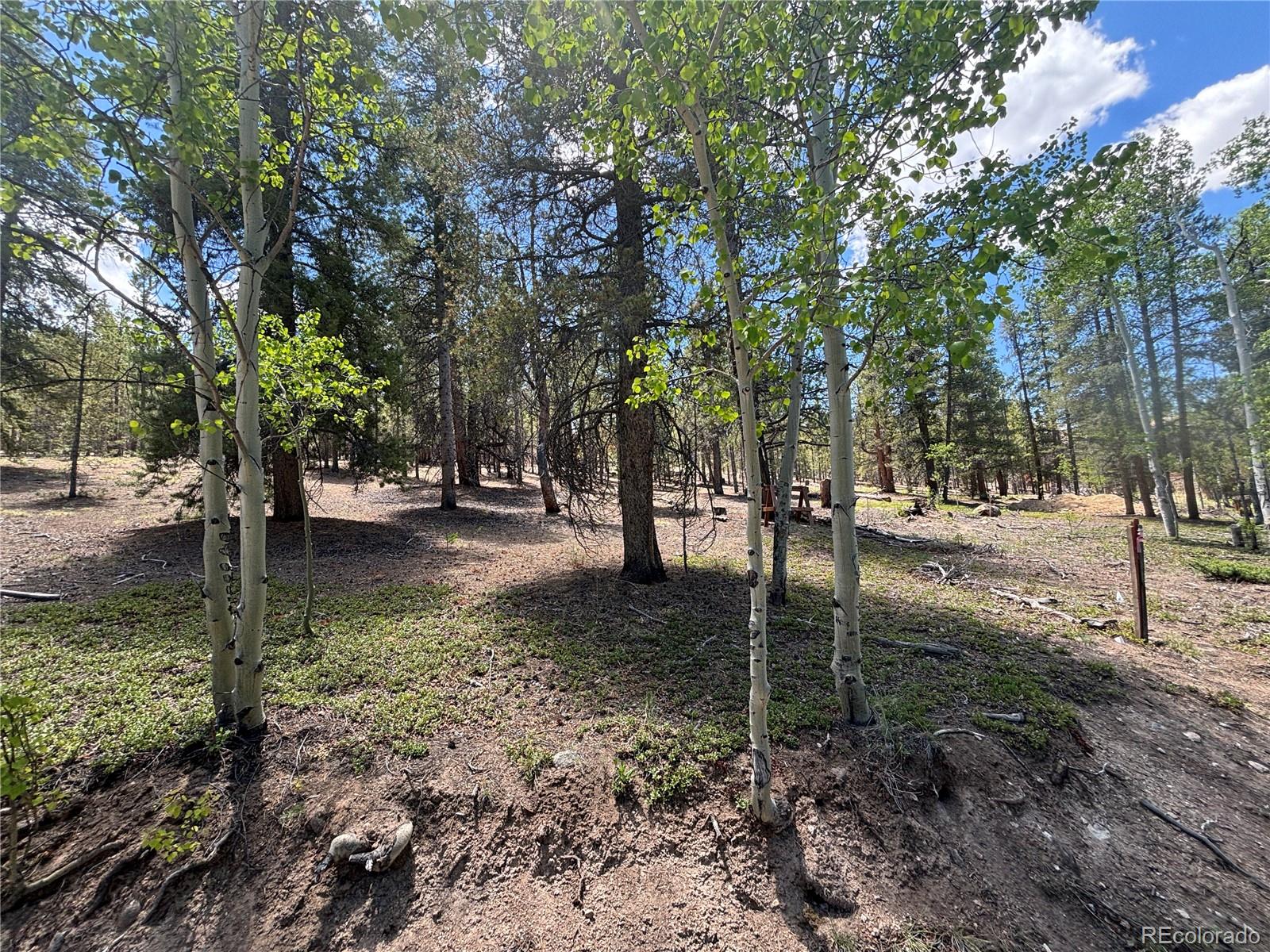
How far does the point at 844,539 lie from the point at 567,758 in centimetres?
225

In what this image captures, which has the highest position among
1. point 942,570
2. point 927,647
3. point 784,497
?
point 784,497

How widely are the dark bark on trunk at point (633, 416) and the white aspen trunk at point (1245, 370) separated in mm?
12924

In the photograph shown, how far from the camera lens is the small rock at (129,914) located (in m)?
1.94

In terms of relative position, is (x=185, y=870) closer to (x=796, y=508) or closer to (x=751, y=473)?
(x=751, y=473)

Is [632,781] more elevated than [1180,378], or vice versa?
[1180,378]

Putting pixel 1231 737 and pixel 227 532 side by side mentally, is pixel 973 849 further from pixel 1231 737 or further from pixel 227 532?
pixel 227 532

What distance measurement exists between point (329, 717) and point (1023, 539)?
13233 millimetres

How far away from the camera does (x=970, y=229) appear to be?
194cm

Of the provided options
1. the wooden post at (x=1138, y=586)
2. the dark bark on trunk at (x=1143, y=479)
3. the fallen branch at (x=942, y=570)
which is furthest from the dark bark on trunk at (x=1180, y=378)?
the wooden post at (x=1138, y=586)

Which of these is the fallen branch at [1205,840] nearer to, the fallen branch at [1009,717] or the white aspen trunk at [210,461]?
the fallen branch at [1009,717]

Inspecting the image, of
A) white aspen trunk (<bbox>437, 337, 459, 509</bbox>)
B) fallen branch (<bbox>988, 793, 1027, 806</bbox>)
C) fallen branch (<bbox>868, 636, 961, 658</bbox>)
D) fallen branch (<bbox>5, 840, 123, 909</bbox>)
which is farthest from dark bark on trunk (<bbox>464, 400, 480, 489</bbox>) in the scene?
fallen branch (<bbox>988, 793, 1027, 806</bbox>)

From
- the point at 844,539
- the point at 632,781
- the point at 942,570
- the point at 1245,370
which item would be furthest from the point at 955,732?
the point at 1245,370

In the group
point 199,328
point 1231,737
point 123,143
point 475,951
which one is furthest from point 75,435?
point 1231,737

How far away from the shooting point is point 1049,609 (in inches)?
220
